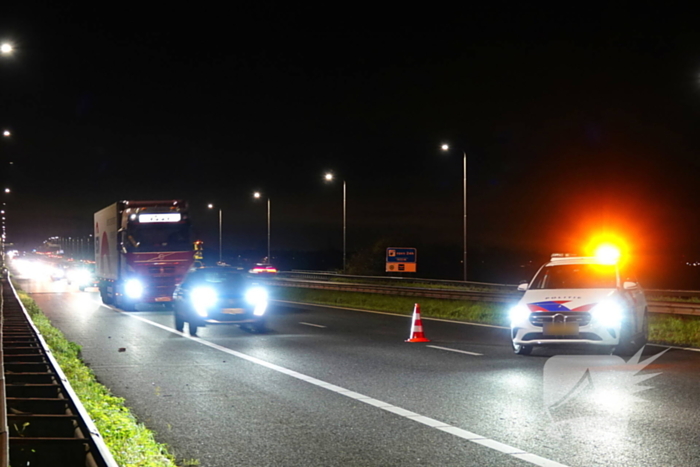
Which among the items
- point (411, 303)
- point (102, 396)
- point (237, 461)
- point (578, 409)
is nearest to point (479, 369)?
point (578, 409)

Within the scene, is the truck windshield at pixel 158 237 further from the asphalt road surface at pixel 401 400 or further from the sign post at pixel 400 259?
the sign post at pixel 400 259

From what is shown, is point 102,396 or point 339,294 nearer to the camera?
point 102,396

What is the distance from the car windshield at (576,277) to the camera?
48.8 ft

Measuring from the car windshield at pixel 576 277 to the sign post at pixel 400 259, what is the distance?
32.1 metres

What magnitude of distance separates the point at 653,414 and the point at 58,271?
70.9m

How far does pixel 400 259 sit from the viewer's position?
48.2 metres

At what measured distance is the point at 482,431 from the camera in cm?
807

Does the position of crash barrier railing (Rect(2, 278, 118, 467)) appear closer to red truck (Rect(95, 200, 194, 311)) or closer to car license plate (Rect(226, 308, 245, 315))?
car license plate (Rect(226, 308, 245, 315))

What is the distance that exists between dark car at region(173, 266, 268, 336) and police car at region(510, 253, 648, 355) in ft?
22.2

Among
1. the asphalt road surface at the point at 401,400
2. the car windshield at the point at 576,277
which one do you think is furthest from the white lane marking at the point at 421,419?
the car windshield at the point at 576,277

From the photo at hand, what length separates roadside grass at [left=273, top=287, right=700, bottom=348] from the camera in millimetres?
17578

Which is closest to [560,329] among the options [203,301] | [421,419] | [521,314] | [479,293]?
[521,314]

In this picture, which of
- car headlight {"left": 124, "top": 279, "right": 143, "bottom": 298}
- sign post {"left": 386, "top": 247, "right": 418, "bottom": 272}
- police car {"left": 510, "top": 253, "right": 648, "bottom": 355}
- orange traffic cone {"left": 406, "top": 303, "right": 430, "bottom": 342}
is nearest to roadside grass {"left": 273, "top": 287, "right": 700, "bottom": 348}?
police car {"left": 510, "top": 253, "right": 648, "bottom": 355}

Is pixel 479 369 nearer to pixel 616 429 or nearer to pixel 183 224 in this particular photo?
pixel 616 429
